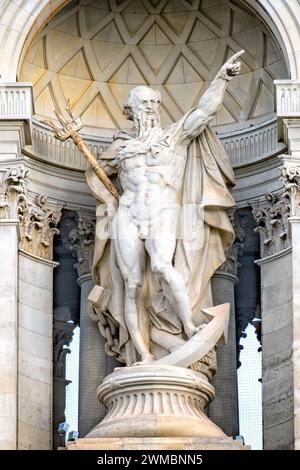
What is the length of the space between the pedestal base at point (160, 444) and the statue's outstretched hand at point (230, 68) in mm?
4352

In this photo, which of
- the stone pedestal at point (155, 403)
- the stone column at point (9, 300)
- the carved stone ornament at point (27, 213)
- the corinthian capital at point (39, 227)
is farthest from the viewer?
the corinthian capital at point (39, 227)

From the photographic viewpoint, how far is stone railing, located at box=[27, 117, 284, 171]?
32.0 m

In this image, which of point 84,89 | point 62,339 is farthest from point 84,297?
point 84,89

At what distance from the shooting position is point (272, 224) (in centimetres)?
3148

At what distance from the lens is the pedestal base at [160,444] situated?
94.7 ft

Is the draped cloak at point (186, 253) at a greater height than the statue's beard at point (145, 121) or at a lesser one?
lesser

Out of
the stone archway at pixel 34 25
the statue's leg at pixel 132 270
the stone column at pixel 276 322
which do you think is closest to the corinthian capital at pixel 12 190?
the stone archway at pixel 34 25

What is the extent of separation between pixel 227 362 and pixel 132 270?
208 cm

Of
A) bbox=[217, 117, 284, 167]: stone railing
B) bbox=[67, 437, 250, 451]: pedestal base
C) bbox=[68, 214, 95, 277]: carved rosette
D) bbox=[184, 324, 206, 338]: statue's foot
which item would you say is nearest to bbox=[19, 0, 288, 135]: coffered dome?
bbox=[217, 117, 284, 167]: stone railing

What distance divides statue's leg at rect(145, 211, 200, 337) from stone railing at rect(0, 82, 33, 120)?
81.9 inches

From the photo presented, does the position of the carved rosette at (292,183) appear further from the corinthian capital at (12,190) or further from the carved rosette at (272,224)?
the corinthian capital at (12,190)
